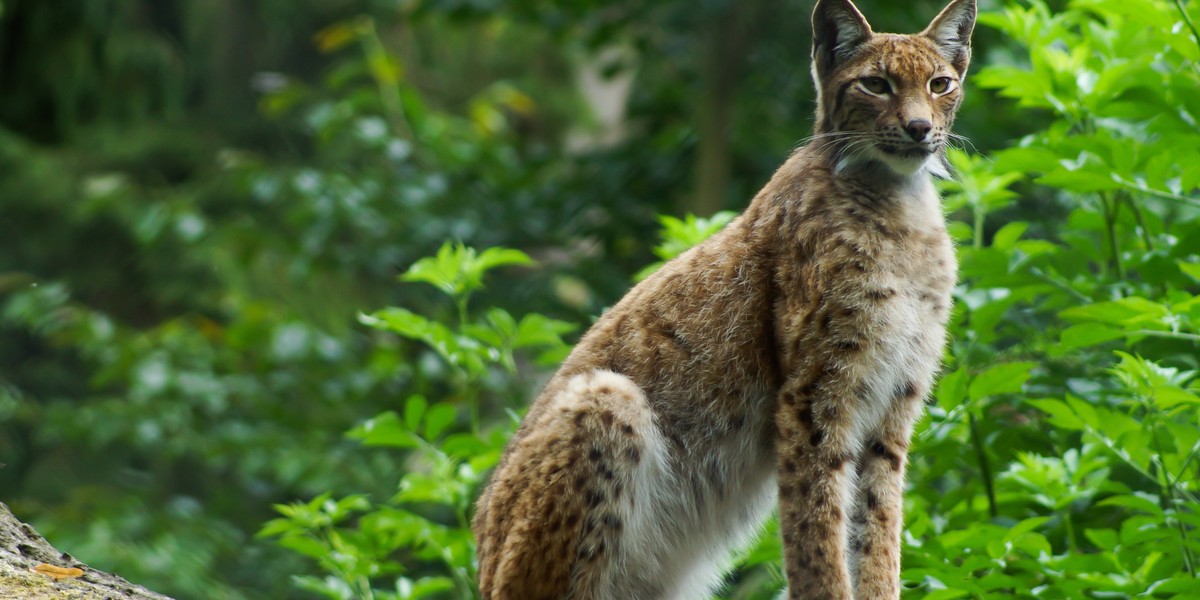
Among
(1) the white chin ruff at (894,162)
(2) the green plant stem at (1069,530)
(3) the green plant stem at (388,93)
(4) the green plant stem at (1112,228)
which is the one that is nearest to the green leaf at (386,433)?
(1) the white chin ruff at (894,162)

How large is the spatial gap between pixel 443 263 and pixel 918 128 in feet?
5.98

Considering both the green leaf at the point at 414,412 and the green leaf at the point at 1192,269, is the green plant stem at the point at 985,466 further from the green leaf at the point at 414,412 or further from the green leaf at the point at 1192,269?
the green leaf at the point at 414,412

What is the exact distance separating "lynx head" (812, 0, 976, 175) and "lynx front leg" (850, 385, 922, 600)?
2.67 ft

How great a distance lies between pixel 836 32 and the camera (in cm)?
441

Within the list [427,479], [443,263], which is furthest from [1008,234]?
[427,479]

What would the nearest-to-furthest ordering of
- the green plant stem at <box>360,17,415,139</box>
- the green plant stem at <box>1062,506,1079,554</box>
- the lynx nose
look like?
the lynx nose → the green plant stem at <box>1062,506,1079,554</box> → the green plant stem at <box>360,17,415,139</box>

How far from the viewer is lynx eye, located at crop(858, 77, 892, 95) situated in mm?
4242

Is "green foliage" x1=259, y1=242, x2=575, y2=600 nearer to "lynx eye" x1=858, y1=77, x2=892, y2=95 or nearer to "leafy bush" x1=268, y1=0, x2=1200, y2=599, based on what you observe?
"leafy bush" x1=268, y1=0, x2=1200, y2=599

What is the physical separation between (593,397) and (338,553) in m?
1.33

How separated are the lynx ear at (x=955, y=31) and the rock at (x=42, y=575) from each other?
3145 mm

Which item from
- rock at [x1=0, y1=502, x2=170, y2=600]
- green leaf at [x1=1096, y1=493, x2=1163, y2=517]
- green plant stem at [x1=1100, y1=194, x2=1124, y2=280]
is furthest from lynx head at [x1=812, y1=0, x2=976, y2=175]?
rock at [x1=0, y1=502, x2=170, y2=600]

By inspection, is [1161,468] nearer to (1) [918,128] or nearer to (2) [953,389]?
(2) [953,389]

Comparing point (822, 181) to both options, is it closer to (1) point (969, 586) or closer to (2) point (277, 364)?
(1) point (969, 586)

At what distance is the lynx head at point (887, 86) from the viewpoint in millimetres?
4199
